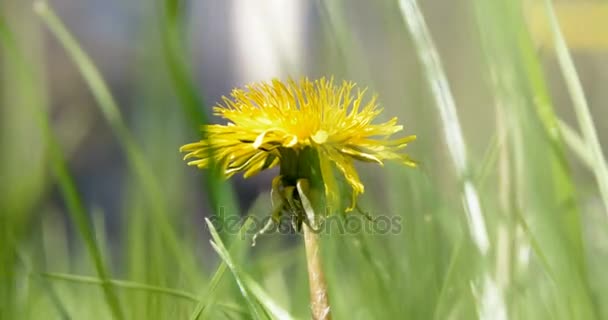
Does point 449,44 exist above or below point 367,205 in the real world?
above

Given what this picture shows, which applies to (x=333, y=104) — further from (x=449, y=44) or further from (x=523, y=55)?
(x=449, y=44)

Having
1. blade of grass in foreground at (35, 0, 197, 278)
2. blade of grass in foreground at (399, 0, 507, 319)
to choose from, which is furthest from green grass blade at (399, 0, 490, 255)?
blade of grass in foreground at (35, 0, 197, 278)

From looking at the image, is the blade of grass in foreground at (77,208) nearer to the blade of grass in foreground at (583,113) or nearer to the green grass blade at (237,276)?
the green grass blade at (237,276)

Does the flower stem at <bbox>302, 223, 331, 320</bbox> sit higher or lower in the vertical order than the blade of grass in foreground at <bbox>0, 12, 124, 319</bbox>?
lower

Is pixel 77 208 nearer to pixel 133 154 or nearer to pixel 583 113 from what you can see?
pixel 133 154

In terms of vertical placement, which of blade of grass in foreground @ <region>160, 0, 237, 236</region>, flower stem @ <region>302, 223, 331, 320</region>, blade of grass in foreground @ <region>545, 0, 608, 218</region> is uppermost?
blade of grass in foreground @ <region>160, 0, 237, 236</region>

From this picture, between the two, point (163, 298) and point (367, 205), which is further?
point (367, 205)

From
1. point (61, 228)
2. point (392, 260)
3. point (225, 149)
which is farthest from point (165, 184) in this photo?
point (61, 228)

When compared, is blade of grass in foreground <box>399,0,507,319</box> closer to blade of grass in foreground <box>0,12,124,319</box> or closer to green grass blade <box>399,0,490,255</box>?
green grass blade <box>399,0,490,255</box>
